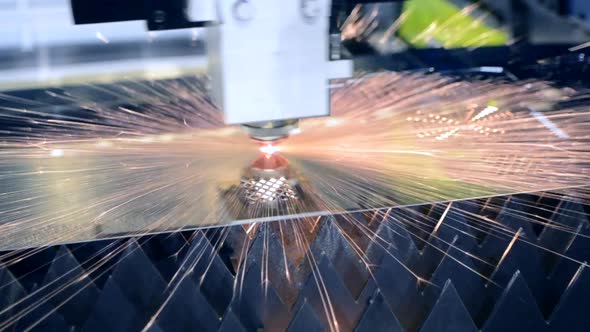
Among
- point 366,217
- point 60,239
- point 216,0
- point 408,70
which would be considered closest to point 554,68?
point 408,70

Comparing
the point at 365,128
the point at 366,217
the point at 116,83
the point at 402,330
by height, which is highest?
the point at 116,83

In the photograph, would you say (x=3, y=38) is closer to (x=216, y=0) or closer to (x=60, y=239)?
(x=60, y=239)

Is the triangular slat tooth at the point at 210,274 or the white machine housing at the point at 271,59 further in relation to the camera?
the triangular slat tooth at the point at 210,274

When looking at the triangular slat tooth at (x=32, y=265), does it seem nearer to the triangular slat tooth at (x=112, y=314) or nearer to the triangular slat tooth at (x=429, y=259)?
the triangular slat tooth at (x=112, y=314)

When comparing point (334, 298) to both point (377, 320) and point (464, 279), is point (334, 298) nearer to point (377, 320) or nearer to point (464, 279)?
point (377, 320)

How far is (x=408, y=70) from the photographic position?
1324mm

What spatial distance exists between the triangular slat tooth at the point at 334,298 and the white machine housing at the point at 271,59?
257mm

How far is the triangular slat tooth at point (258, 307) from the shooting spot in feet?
3.11

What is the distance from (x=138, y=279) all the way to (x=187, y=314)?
0.38ft

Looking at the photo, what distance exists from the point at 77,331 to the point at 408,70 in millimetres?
802

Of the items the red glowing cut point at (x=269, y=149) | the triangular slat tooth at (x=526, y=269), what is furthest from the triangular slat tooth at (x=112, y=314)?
the triangular slat tooth at (x=526, y=269)

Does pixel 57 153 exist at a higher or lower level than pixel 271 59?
lower

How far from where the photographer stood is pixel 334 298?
3.18ft

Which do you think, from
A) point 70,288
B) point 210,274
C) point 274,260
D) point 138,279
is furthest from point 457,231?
point 70,288
